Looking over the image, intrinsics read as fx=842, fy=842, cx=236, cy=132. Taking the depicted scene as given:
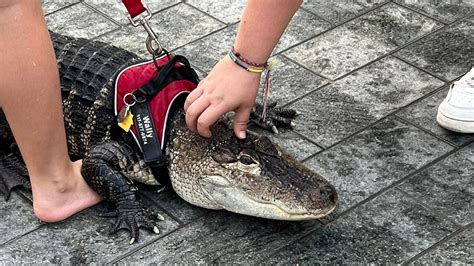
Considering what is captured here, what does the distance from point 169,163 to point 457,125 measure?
4.32ft

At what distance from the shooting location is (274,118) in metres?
3.90

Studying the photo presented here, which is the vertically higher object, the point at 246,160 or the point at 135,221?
the point at 246,160

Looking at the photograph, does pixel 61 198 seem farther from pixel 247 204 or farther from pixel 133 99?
pixel 247 204

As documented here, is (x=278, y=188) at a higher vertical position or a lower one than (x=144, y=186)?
higher

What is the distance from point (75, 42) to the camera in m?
3.89

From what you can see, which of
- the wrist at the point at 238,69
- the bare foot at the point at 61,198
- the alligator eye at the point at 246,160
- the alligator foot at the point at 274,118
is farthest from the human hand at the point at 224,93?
the alligator foot at the point at 274,118

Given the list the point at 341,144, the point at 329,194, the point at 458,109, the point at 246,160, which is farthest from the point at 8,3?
the point at 458,109

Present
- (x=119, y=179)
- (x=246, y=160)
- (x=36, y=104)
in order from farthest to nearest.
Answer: (x=119, y=179) < (x=246, y=160) < (x=36, y=104)

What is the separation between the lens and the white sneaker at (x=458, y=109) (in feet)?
12.4

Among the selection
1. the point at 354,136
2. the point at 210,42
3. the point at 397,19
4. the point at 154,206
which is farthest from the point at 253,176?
the point at 397,19

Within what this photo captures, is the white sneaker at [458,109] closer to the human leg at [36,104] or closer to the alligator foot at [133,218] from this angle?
the alligator foot at [133,218]

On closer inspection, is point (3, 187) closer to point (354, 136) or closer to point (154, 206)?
point (154, 206)

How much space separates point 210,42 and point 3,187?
1519 millimetres

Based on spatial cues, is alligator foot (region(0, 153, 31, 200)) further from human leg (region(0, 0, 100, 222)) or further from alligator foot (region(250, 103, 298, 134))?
alligator foot (region(250, 103, 298, 134))
